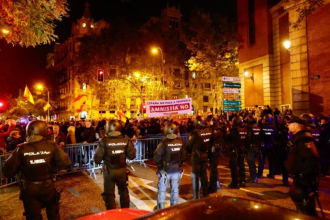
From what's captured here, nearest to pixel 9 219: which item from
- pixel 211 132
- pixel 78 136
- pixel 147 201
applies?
pixel 147 201

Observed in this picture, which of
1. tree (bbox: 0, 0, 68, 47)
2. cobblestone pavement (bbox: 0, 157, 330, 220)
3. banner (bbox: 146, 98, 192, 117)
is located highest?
tree (bbox: 0, 0, 68, 47)

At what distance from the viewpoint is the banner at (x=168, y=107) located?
11.2m

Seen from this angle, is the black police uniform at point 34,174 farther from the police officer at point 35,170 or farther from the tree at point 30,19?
the tree at point 30,19

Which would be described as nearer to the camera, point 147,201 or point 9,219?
point 9,219

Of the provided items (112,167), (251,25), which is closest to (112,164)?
(112,167)

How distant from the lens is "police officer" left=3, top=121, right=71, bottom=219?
3801 millimetres

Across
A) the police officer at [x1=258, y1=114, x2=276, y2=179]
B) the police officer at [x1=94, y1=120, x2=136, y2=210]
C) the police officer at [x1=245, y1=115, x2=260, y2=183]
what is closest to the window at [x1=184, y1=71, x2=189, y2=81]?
the police officer at [x1=258, y1=114, x2=276, y2=179]

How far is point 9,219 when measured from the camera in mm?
5281

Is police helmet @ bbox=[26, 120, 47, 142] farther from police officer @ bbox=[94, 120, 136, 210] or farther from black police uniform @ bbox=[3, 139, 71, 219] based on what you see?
police officer @ bbox=[94, 120, 136, 210]

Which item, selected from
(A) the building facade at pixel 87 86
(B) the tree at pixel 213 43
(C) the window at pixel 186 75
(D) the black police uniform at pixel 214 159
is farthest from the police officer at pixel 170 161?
(C) the window at pixel 186 75

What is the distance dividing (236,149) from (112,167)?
148 inches

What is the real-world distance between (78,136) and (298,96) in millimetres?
12922

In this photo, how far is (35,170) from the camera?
3.85m

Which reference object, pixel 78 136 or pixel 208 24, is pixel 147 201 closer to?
pixel 78 136
